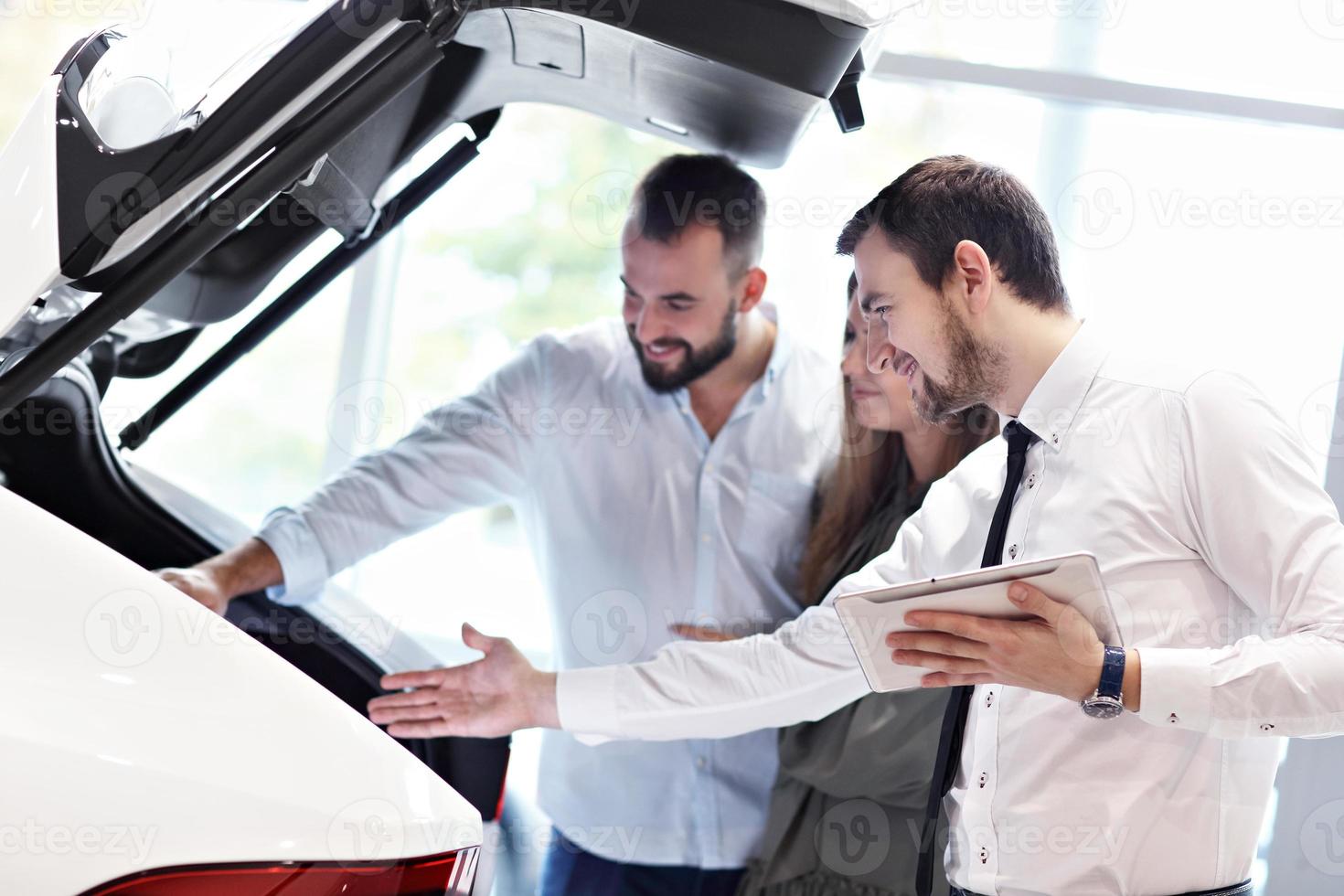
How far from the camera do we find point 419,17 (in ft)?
3.72

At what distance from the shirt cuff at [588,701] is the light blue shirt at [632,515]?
1.58 ft

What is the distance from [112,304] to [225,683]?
1.50 feet

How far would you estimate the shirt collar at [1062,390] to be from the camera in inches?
57.7

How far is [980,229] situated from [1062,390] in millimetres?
263

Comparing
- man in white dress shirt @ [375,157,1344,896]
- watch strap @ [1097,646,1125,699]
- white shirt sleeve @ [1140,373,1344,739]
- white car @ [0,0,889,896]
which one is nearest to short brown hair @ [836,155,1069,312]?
man in white dress shirt @ [375,157,1344,896]

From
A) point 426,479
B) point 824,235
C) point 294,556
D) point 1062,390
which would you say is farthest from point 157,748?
point 824,235

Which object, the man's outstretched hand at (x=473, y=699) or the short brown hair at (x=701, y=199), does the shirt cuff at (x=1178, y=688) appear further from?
the short brown hair at (x=701, y=199)

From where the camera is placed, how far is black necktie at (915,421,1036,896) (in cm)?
148

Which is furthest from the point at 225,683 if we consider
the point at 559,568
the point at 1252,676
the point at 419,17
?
the point at 559,568

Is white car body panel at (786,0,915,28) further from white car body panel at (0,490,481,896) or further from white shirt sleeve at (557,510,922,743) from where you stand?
white car body panel at (0,490,481,896)

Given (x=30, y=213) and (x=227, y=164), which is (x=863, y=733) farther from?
(x=30, y=213)

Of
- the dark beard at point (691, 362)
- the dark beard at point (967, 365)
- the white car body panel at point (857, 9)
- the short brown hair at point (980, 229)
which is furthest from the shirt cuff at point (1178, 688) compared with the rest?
the dark beard at point (691, 362)

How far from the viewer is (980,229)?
1.54 meters

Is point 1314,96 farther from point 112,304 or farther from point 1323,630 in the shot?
point 112,304
